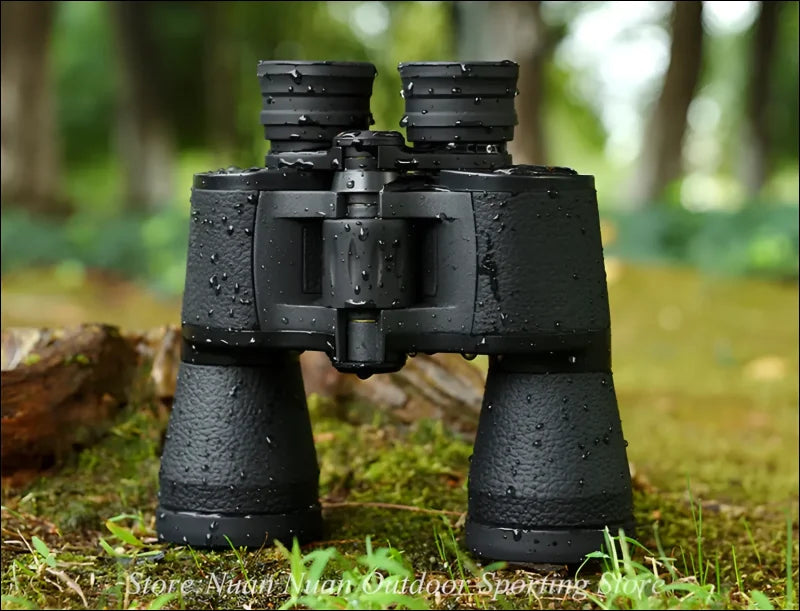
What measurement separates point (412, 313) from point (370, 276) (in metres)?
0.13

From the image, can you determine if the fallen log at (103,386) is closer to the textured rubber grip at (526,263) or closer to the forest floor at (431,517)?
the forest floor at (431,517)

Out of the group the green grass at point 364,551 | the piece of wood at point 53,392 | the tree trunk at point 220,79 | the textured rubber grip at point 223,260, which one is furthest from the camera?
the tree trunk at point 220,79

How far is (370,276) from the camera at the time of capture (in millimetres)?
2852

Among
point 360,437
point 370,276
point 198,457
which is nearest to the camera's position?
point 370,276

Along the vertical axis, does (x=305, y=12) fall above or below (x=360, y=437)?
above

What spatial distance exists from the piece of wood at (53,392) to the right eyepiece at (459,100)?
61.9 inches

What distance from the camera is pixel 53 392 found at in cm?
394

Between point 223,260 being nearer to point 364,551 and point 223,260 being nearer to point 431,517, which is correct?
point 364,551

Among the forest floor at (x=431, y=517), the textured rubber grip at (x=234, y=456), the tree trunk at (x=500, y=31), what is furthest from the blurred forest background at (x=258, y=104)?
the textured rubber grip at (x=234, y=456)

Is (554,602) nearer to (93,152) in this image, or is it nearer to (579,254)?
(579,254)

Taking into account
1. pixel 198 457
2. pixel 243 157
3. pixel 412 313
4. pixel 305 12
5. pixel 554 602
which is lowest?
pixel 554 602

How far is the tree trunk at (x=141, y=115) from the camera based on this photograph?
14.3m

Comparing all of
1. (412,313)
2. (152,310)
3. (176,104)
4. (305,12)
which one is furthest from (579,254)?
(176,104)

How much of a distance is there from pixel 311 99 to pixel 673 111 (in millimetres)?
9388
